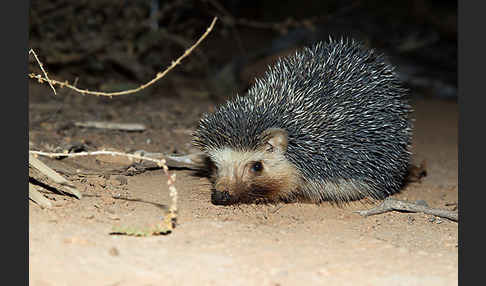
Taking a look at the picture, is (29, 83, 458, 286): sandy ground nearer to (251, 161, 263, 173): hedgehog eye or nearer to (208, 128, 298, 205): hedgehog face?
(208, 128, 298, 205): hedgehog face

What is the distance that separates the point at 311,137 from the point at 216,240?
6.83 feet

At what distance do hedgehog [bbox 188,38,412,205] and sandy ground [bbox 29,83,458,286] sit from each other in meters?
0.23

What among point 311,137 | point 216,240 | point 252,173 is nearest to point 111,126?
point 252,173

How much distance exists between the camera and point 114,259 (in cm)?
408

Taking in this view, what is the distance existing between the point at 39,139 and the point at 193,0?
254 inches

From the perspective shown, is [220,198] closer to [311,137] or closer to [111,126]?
[311,137]

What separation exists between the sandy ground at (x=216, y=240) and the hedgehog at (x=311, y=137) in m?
0.23

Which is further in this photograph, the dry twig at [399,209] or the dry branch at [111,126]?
the dry branch at [111,126]

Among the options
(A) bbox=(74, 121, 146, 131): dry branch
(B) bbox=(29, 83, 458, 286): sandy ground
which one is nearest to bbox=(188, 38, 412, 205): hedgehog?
(B) bbox=(29, 83, 458, 286): sandy ground

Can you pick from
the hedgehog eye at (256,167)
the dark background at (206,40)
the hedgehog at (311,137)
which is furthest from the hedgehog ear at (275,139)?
the dark background at (206,40)

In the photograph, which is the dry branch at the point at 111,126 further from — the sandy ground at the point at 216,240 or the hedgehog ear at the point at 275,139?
the hedgehog ear at the point at 275,139

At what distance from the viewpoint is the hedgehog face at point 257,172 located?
5.92 m

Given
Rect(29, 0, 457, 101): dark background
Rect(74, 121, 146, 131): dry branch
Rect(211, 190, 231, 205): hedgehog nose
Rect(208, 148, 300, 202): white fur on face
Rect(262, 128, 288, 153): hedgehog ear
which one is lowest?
Rect(211, 190, 231, 205): hedgehog nose

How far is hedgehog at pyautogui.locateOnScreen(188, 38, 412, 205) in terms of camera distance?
19.7ft
